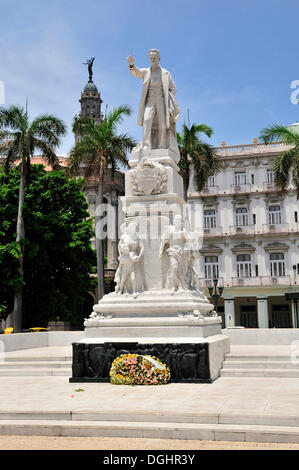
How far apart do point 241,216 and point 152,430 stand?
39336 mm

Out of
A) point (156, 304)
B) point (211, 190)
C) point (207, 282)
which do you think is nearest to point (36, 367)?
point (156, 304)

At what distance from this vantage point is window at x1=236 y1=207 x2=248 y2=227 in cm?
4438

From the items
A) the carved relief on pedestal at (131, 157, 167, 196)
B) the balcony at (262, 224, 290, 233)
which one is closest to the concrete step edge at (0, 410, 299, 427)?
the carved relief on pedestal at (131, 157, 167, 196)

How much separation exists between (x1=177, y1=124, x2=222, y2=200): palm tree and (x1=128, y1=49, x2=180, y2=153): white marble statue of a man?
14020 mm

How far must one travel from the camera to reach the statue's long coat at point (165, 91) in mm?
13742

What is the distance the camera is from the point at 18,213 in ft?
87.8

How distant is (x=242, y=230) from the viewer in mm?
44062

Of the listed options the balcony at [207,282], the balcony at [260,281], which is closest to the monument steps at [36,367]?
the balcony at [207,282]

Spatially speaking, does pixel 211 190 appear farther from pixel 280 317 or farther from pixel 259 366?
pixel 259 366

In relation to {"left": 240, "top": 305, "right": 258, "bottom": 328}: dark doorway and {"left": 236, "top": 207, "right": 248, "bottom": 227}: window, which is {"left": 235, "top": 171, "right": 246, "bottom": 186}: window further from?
{"left": 240, "top": 305, "right": 258, "bottom": 328}: dark doorway

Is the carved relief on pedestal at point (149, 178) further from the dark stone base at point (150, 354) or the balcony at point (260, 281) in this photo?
the balcony at point (260, 281)

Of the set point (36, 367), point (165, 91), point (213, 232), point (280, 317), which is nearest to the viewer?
point (36, 367)

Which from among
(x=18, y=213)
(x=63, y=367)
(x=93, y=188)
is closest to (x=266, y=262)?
(x=93, y=188)
